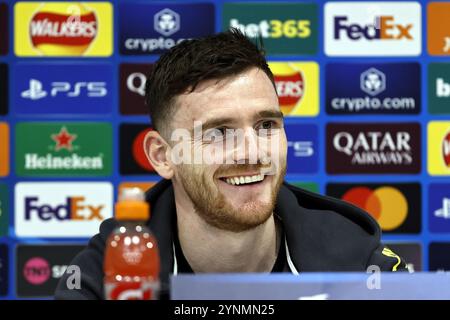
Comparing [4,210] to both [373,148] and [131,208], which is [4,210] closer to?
[373,148]

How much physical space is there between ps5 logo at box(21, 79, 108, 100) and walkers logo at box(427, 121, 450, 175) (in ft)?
3.74

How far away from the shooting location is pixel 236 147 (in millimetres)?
1097

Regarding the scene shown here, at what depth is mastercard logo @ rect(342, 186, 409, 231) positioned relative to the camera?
2.34m

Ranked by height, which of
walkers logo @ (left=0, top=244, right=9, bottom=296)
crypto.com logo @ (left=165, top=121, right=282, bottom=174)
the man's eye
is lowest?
walkers logo @ (left=0, top=244, right=9, bottom=296)

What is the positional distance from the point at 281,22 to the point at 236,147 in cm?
135

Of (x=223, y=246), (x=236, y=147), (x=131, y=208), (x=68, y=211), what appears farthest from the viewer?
(x=68, y=211)

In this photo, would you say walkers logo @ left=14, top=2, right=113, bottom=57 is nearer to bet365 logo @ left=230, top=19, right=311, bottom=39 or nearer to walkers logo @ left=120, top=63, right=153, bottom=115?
walkers logo @ left=120, top=63, right=153, bottom=115

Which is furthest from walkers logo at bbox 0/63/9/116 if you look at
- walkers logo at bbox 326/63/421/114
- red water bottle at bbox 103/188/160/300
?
red water bottle at bbox 103/188/160/300

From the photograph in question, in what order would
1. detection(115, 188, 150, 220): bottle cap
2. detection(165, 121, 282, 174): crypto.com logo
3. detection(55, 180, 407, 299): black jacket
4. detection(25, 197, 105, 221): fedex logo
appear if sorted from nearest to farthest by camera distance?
detection(115, 188, 150, 220): bottle cap < detection(165, 121, 282, 174): crypto.com logo < detection(55, 180, 407, 299): black jacket < detection(25, 197, 105, 221): fedex logo

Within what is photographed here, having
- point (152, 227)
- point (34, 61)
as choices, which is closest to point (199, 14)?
point (34, 61)

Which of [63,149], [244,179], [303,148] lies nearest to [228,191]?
[244,179]

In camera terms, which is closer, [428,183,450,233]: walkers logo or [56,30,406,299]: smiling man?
[56,30,406,299]: smiling man

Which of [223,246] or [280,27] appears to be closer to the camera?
[223,246]
